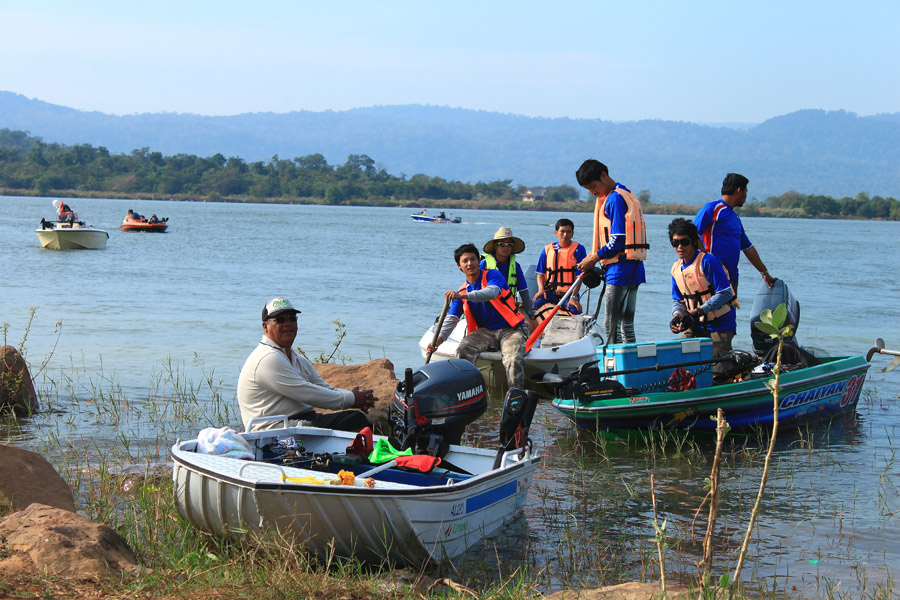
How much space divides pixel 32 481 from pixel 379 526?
7.42ft

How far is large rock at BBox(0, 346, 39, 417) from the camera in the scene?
939cm

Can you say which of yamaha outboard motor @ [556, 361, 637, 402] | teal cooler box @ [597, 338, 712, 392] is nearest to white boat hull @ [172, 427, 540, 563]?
yamaha outboard motor @ [556, 361, 637, 402]

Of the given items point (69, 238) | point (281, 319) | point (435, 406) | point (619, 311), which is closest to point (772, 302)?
point (619, 311)

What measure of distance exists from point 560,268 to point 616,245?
3235mm

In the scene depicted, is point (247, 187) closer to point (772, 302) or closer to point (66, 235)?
point (66, 235)

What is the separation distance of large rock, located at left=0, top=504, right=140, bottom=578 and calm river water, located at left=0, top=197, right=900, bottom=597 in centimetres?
212

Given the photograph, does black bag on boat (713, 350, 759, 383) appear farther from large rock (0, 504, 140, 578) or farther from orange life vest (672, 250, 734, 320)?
large rock (0, 504, 140, 578)

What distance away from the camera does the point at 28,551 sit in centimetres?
464

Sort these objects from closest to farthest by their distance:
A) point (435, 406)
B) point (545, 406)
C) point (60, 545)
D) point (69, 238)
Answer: point (60, 545) → point (435, 406) → point (545, 406) → point (69, 238)

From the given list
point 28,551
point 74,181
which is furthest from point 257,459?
point 74,181

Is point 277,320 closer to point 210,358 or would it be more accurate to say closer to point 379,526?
point 379,526

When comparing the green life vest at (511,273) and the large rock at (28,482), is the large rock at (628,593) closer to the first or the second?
the large rock at (28,482)

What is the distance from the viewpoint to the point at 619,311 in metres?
9.98

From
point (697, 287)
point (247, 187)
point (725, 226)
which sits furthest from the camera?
point (247, 187)
